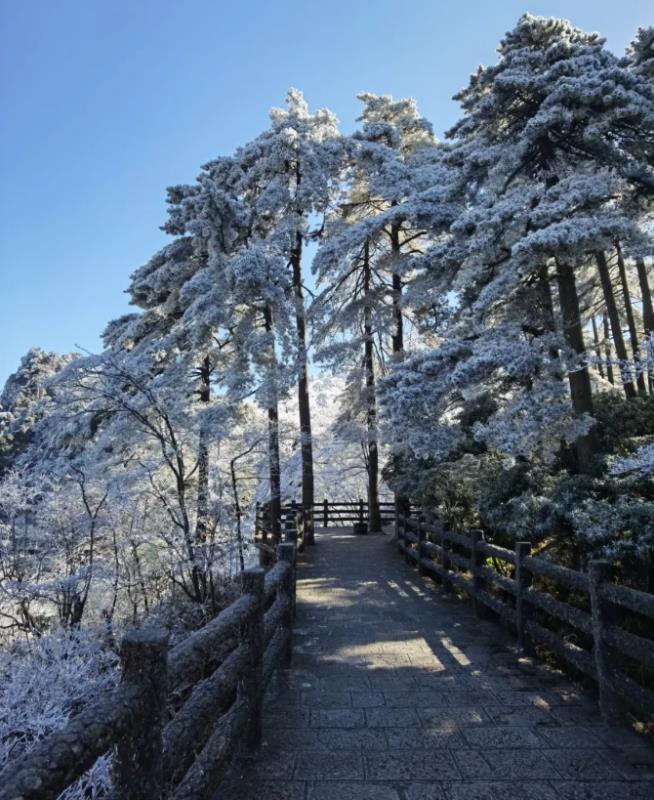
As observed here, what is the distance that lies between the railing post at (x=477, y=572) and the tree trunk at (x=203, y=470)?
13.2ft

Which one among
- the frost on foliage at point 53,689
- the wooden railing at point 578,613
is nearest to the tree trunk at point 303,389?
the wooden railing at point 578,613

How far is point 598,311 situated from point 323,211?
13276mm

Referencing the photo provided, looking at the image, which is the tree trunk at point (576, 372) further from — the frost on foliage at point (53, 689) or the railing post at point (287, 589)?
the frost on foliage at point (53, 689)

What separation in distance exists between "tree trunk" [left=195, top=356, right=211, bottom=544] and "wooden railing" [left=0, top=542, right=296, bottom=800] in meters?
4.78

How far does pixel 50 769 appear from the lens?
53.6 inches

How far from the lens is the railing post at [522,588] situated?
5.36 metres

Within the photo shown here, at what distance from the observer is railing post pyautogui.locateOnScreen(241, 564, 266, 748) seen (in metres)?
3.42

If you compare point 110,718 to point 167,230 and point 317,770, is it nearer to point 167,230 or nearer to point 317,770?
point 317,770

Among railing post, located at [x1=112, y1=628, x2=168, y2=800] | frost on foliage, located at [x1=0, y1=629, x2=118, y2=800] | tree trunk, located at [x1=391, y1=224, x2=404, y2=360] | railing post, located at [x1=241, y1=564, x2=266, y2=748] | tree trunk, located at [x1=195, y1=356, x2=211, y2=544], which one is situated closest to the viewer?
railing post, located at [x1=112, y1=628, x2=168, y2=800]

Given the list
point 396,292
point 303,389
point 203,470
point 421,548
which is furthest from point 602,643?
point 396,292

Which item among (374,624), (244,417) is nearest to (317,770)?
(374,624)

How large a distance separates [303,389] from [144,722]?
15.0m

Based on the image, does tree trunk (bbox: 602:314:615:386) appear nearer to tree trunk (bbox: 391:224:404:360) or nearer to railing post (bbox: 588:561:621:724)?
tree trunk (bbox: 391:224:404:360)

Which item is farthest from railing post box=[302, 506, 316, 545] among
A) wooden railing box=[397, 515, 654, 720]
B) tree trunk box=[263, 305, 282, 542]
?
wooden railing box=[397, 515, 654, 720]
